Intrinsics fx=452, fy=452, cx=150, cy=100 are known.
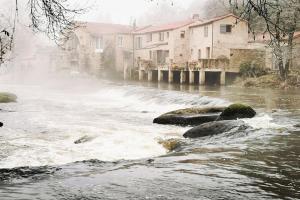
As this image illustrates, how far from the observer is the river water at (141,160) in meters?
8.64

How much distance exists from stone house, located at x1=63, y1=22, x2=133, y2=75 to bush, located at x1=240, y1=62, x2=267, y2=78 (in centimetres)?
2591

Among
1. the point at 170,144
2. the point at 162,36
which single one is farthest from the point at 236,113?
the point at 162,36

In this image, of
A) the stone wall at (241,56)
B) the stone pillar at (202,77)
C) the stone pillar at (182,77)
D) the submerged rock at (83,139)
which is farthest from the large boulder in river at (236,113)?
the stone pillar at (182,77)

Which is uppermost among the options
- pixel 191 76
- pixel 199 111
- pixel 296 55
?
pixel 296 55

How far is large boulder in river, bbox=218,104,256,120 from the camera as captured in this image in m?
20.0

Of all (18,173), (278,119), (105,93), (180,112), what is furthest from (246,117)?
(105,93)

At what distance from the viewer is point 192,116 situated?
20859 mm

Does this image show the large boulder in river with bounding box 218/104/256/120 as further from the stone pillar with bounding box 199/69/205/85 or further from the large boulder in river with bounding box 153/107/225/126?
the stone pillar with bounding box 199/69/205/85

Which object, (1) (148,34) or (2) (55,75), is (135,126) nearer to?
(1) (148,34)

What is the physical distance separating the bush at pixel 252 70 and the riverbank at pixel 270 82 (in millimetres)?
909

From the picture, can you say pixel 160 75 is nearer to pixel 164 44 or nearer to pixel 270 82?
pixel 164 44

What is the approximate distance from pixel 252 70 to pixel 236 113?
26034 millimetres

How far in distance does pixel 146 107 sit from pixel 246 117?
11884 millimetres

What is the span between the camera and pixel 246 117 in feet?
67.6
